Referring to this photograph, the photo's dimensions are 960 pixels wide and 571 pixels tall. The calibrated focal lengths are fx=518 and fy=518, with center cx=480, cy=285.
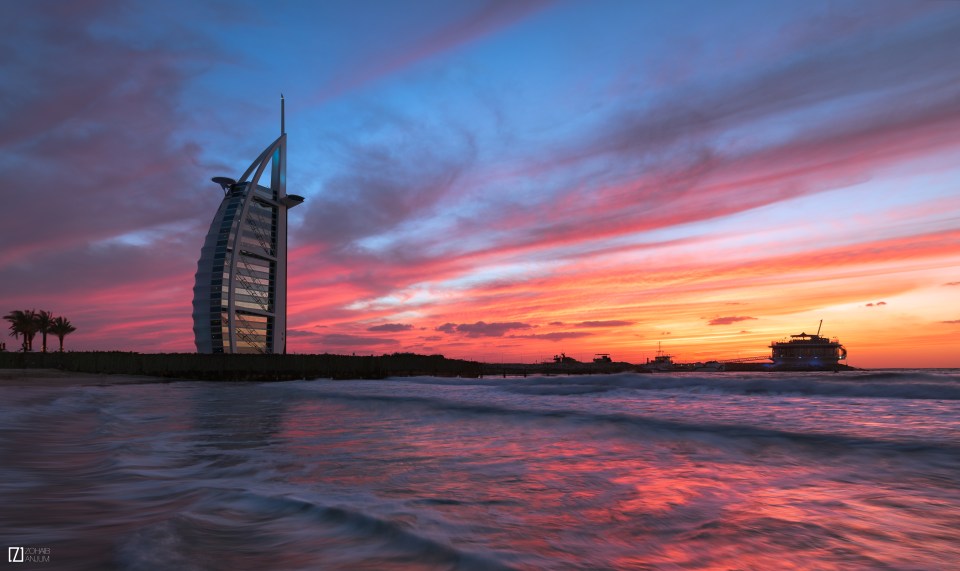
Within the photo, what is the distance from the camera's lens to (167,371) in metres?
63.9

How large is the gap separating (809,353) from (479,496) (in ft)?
500

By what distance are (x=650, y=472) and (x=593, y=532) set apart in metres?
3.76

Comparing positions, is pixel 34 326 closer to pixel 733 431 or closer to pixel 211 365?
pixel 211 365

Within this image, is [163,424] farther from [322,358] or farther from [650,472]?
[322,358]

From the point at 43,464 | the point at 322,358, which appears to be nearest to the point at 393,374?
the point at 322,358

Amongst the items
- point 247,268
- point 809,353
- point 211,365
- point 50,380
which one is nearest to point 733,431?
point 50,380

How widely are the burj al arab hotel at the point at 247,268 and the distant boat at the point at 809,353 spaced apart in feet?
414

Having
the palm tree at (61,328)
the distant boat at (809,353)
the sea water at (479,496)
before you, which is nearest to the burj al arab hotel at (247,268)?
the palm tree at (61,328)

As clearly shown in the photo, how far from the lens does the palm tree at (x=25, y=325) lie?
8875 cm

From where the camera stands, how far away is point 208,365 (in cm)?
6538

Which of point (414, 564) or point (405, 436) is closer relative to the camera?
point (414, 564)

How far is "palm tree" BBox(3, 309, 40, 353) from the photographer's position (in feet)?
291

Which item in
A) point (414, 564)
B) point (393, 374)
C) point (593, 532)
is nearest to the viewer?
point (414, 564)

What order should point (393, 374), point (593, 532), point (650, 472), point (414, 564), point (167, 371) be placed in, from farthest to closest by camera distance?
point (393, 374) → point (167, 371) → point (650, 472) → point (593, 532) → point (414, 564)
